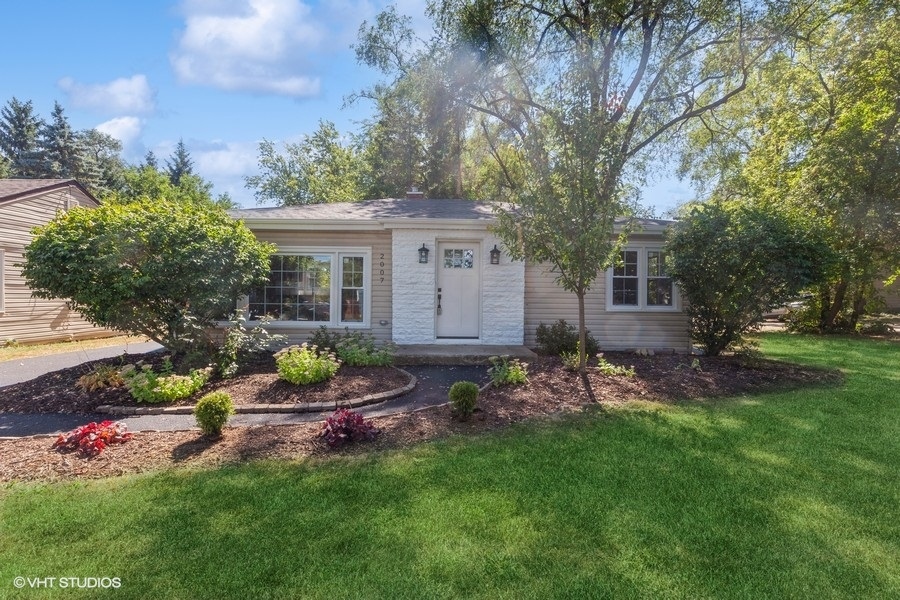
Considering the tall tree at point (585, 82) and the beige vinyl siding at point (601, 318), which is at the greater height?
the tall tree at point (585, 82)

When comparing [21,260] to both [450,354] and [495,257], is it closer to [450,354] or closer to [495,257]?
[450,354]

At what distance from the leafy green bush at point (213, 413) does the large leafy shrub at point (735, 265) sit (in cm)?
797

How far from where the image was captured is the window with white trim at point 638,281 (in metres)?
9.78

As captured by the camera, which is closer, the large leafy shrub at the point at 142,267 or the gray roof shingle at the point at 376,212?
the large leafy shrub at the point at 142,267

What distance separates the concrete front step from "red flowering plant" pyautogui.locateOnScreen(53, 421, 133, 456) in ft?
13.9

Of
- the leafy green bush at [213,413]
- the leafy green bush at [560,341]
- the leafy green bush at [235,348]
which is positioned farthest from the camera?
the leafy green bush at [560,341]

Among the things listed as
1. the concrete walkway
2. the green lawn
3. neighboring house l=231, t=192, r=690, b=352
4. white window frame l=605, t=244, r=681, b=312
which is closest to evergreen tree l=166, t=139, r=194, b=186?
neighboring house l=231, t=192, r=690, b=352

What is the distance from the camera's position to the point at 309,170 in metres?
30.6

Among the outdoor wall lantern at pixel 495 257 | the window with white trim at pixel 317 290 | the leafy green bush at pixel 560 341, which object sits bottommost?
the leafy green bush at pixel 560 341

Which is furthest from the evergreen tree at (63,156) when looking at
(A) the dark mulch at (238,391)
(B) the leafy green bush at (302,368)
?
(B) the leafy green bush at (302,368)

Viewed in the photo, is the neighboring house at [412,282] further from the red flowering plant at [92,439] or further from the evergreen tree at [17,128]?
the evergreen tree at [17,128]

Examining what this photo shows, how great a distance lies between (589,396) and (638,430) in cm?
125

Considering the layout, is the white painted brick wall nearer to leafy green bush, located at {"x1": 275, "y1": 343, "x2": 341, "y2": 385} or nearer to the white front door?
the white front door

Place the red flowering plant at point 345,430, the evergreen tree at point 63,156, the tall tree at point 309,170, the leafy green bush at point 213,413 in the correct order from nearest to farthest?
the red flowering plant at point 345,430 < the leafy green bush at point 213,413 < the tall tree at point 309,170 < the evergreen tree at point 63,156
